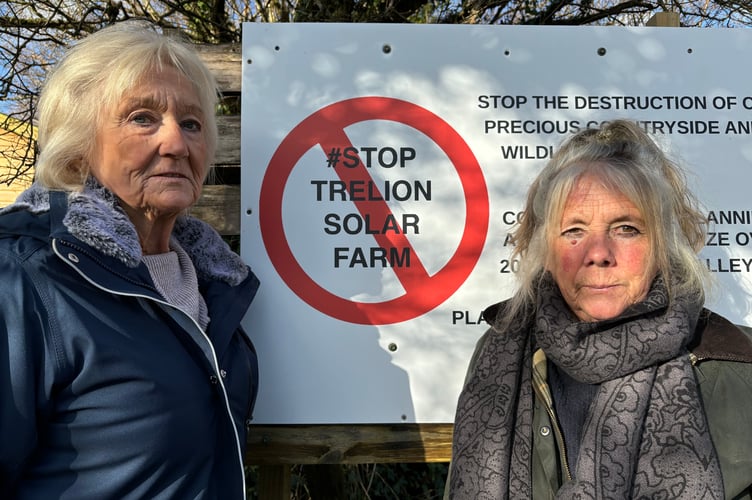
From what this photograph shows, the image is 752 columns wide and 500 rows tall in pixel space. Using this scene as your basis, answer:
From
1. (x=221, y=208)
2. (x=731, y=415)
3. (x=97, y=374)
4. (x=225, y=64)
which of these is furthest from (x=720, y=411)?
(x=225, y=64)

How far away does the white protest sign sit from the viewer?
223 centimetres

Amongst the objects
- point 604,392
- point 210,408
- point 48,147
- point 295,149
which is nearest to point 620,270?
point 604,392

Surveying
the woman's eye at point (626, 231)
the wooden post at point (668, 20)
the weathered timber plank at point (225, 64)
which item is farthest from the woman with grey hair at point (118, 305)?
the wooden post at point (668, 20)

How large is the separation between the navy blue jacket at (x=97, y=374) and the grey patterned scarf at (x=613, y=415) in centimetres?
60

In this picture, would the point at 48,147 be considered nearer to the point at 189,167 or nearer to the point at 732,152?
the point at 189,167

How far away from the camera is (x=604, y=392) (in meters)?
1.51

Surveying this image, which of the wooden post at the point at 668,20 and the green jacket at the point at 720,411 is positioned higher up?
the wooden post at the point at 668,20

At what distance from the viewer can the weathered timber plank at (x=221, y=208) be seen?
233 centimetres

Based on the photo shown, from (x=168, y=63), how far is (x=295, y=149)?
65 cm

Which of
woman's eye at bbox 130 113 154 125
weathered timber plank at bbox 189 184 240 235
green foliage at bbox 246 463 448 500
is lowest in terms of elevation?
green foliage at bbox 246 463 448 500

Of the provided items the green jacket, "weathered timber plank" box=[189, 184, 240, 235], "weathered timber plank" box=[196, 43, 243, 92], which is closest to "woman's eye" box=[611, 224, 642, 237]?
the green jacket

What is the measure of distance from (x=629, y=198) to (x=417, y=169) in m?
0.87

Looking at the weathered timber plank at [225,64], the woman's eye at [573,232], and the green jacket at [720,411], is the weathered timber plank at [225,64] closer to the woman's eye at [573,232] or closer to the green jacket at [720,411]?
the woman's eye at [573,232]

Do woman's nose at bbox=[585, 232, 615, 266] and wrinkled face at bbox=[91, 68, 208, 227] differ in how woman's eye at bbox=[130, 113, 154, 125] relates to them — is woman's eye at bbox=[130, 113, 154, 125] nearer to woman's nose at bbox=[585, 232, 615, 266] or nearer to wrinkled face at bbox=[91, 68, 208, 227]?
wrinkled face at bbox=[91, 68, 208, 227]
